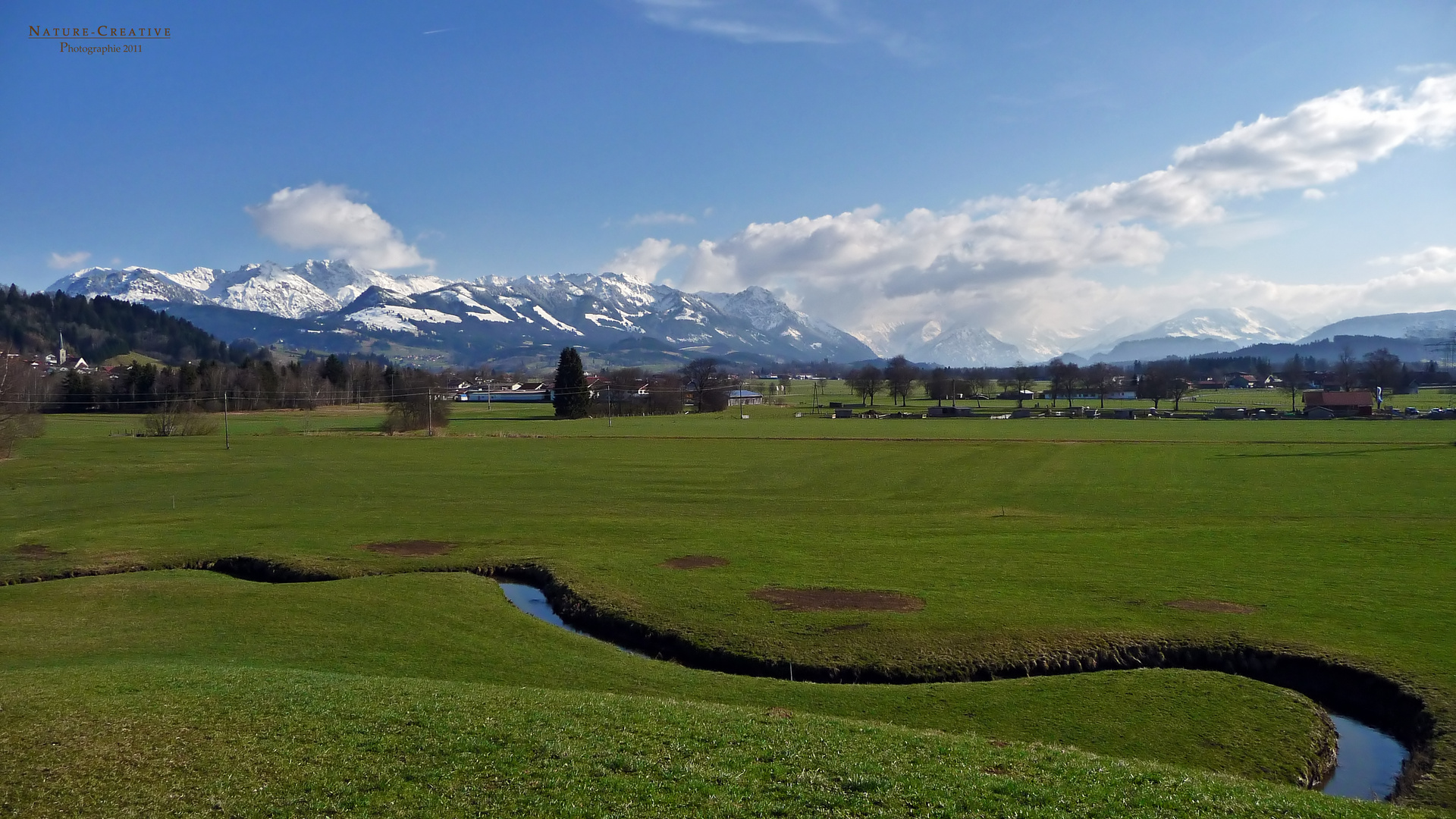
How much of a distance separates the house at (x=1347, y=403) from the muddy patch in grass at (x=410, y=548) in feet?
529

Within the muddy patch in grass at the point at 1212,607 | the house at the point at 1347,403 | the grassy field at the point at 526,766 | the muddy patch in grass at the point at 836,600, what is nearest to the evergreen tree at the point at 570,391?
the muddy patch in grass at the point at 836,600

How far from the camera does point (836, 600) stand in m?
28.5

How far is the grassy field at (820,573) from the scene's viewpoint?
2016 centimetres

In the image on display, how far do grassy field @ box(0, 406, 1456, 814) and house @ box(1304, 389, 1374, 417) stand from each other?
85.5 m

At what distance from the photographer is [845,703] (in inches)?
762

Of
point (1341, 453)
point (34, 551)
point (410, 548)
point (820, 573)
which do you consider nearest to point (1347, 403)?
point (1341, 453)

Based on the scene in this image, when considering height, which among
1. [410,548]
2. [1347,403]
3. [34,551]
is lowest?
[410,548]

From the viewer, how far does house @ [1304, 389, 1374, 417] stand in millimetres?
145125

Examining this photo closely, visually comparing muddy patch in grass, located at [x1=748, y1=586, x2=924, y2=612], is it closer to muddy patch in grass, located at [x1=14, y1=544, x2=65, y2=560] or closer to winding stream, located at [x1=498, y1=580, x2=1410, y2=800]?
winding stream, located at [x1=498, y1=580, x2=1410, y2=800]

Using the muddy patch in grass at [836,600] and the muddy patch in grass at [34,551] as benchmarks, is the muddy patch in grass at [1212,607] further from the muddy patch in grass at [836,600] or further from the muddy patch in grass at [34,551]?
the muddy patch in grass at [34,551]

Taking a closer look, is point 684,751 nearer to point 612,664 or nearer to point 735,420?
point 612,664

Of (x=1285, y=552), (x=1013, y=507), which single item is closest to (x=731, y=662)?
(x=1285, y=552)

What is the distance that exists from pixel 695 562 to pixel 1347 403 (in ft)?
521

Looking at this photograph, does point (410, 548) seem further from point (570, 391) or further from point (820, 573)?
point (570, 391)
